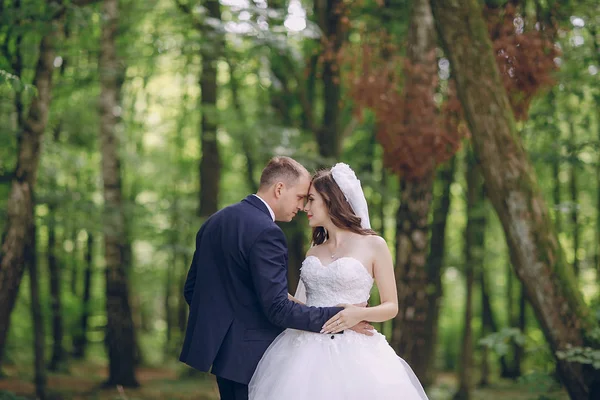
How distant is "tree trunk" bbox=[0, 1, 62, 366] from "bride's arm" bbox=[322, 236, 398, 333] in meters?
5.10

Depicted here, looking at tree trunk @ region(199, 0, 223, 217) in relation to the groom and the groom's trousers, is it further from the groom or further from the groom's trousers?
the groom's trousers

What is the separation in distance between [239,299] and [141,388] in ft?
32.9

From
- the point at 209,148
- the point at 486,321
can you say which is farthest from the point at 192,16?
the point at 486,321

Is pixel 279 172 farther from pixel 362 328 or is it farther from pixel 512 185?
pixel 512 185

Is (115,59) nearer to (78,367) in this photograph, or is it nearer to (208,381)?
(208,381)

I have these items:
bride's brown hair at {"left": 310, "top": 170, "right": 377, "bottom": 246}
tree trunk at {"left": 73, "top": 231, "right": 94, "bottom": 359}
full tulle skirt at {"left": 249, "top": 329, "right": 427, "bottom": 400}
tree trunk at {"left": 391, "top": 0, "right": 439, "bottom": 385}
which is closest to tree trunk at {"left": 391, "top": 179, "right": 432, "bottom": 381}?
tree trunk at {"left": 391, "top": 0, "right": 439, "bottom": 385}

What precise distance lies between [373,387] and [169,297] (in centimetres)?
2083

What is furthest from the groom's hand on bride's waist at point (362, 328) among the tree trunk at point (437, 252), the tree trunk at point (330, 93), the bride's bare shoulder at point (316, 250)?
the tree trunk at point (437, 252)

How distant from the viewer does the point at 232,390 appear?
4.43m

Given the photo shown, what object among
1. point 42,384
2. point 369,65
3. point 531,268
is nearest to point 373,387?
point 531,268

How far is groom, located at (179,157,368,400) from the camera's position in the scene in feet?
13.7

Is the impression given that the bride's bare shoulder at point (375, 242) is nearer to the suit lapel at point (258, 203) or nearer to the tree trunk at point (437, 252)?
the suit lapel at point (258, 203)

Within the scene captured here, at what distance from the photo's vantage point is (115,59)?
12500 mm

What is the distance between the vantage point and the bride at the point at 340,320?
14.1ft
